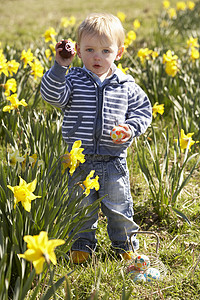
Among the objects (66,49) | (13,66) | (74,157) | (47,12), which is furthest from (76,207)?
(47,12)

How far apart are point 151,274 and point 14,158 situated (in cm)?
91

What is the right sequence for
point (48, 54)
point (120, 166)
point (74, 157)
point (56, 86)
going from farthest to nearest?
point (48, 54), point (120, 166), point (56, 86), point (74, 157)

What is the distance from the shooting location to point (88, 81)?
2.11m

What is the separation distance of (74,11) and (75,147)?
952 centimetres

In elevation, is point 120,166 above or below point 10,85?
below

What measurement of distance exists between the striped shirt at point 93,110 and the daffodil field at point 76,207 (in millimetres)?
177

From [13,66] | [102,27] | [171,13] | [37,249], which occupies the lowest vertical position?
[37,249]

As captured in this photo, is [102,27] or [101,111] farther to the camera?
[101,111]

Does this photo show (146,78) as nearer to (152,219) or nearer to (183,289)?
(152,219)

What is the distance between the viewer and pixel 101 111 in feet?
6.82

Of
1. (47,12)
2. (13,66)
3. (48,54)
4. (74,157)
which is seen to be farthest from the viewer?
(47,12)

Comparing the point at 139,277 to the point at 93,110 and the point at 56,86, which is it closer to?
the point at 93,110

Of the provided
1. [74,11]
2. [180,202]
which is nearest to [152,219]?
[180,202]

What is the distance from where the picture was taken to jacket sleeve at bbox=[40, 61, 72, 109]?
196 centimetres
